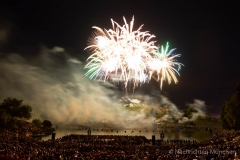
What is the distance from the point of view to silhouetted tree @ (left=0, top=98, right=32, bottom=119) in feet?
246

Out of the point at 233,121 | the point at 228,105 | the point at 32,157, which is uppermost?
the point at 228,105

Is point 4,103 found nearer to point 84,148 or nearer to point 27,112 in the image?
point 27,112

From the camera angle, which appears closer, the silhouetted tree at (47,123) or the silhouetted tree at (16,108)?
the silhouetted tree at (16,108)

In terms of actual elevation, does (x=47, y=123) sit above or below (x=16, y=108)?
below

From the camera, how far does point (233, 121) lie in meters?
52.2

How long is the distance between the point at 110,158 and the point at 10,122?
158ft

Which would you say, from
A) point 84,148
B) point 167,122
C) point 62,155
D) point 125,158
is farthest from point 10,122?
point 167,122

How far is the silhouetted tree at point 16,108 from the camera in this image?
75.1 m

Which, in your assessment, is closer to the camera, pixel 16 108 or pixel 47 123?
pixel 16 108

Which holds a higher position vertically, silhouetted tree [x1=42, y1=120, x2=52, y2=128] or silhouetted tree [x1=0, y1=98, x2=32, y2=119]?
silhouetted tree [x1=0, y1=98, x2=32, y2=119]

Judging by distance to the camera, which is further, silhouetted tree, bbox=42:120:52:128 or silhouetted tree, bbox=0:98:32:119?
silhouetted tree, bbox=42:120:52:128

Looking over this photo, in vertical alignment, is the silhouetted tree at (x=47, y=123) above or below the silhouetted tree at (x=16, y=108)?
below

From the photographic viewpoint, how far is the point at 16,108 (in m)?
75.6

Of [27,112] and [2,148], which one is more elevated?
[27,112]
